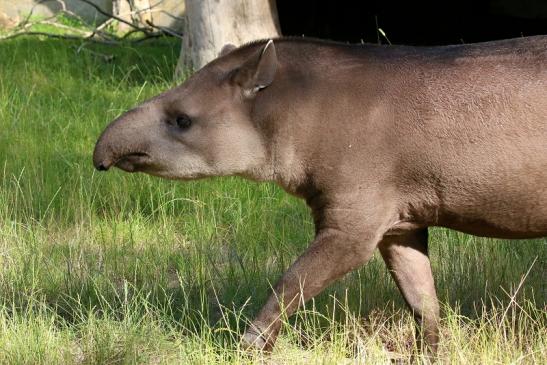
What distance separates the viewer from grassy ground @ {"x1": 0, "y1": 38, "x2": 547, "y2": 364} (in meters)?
4.96

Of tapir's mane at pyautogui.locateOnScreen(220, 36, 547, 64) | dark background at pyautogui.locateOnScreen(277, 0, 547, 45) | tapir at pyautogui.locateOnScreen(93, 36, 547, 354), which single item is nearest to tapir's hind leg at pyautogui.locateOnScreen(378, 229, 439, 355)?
tapir at pyautogui.locateOnScreen(93, 36, 547, 354)

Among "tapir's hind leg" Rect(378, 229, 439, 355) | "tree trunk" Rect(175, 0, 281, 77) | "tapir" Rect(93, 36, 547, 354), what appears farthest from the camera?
"tree trunk" Rect(175, 0, 281, 77)

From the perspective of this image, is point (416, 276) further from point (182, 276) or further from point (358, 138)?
point (182, 276)

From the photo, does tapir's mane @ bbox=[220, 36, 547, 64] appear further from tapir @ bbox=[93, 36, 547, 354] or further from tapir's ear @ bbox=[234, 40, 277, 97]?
tapir's ear @ bbox=[234, 40, 277, 97]

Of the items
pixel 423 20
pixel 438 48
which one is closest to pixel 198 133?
pixel 438 48

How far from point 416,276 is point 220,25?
4.56 metres

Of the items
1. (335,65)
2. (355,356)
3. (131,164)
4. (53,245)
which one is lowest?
(355,356)

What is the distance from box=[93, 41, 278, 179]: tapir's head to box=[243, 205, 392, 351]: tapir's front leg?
0.49m

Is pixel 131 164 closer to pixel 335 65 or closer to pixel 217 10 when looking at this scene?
pixel 335 65

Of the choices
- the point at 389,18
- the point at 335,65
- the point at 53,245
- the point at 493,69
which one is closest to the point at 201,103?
the point at 335,65

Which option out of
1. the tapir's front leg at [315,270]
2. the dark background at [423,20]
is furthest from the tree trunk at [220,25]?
the tapir's front leg at [315,270]

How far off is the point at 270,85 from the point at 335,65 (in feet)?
1.01

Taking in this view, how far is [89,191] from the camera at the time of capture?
7.05m

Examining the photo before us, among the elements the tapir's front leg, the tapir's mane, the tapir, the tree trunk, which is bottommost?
the tapir's front leg
